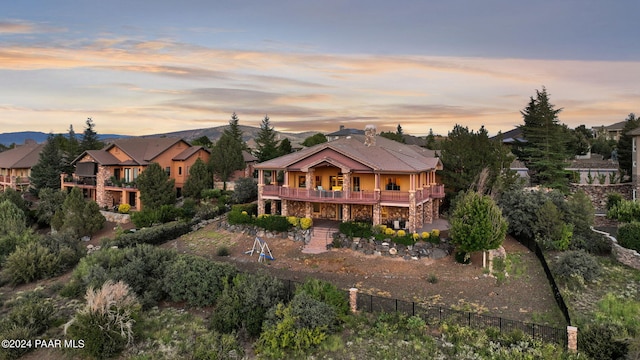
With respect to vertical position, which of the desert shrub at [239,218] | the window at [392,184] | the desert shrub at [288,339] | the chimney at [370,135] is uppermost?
the chimney at [370,135]

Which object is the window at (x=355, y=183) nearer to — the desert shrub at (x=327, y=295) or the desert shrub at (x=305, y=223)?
the desert shrub at (x=305, y=223)

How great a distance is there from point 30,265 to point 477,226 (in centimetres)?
2630

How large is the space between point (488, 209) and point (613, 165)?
110 feet

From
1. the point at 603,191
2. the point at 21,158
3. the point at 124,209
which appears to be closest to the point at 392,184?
the point at 603,191

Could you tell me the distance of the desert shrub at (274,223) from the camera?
95.2ft

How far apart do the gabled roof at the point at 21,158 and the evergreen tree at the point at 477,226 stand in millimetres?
55652

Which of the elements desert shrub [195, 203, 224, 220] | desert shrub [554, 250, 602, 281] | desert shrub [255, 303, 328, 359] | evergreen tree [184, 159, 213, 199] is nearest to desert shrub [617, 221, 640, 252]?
desert shrub [554, 250, 602, 281]

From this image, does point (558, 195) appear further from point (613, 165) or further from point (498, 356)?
point (613, 165)

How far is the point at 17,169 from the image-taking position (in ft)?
178

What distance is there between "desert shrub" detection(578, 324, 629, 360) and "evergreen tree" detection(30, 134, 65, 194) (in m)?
53.5

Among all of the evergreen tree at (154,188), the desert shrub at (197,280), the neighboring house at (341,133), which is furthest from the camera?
the neighboring house at (341,133)

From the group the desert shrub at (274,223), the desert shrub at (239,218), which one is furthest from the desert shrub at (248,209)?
the desert shrub at (274,223)

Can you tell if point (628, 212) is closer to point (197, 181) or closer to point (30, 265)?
point (197, 181)

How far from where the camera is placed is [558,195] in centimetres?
2838
